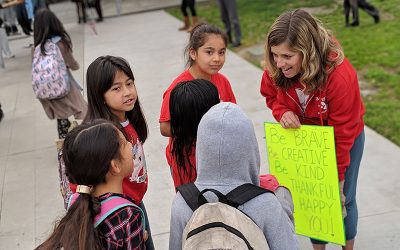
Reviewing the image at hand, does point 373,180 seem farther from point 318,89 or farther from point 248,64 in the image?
point 248,64

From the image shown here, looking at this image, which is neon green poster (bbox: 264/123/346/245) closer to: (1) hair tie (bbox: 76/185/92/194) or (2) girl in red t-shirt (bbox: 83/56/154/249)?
(2) girl in red t-shirt (bbox: 83/56/154/249)

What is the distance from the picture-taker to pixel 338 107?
2.65 meters

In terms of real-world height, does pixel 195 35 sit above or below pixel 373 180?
above

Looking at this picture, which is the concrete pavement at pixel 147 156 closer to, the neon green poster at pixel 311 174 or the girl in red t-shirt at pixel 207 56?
the neon green poster at pixel 311 174

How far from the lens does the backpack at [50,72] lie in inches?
201

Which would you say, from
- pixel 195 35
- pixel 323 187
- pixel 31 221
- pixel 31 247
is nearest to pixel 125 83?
pixel 195 35

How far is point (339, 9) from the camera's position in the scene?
11039 mm

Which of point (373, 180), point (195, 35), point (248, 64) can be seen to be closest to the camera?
point (195, 35)

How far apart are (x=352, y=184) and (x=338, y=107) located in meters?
0.58

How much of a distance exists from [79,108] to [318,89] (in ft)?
11.0

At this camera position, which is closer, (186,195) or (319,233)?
(186,195)

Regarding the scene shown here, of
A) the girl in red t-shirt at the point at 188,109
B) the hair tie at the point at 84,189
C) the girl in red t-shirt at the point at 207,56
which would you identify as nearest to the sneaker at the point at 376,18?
the girl in red t-shirt at the point at 207,56

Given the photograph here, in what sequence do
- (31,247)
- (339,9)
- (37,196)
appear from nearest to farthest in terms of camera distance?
(31,247), (37,196), (339,9)

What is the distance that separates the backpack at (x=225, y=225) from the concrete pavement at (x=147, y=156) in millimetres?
2007
